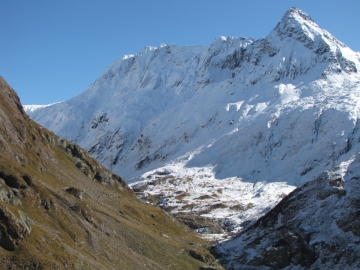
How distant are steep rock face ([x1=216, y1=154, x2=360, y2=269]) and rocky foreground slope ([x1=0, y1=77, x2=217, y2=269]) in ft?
40.9

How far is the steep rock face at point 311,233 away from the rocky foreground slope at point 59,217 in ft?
40.9

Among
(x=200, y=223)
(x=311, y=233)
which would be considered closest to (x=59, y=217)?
(x=311, y=233)

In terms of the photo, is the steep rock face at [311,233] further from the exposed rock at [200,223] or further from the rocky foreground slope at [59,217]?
the exposed rock at [200,223]

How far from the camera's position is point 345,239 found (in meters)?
92.8

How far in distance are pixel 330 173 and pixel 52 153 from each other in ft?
231

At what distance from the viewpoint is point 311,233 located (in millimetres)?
99000

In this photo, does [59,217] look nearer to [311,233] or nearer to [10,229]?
[10,229]

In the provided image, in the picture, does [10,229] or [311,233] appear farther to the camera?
[311,233]

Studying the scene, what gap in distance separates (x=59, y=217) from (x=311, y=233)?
2339 inches

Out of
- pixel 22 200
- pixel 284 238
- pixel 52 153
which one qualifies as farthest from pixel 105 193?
pixel 22 200

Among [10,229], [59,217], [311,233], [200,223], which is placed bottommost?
[200,223]

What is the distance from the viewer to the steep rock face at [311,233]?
92250 mm

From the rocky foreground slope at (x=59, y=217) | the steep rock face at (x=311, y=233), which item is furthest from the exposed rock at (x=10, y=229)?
the steep rock face at (x=311, y=233)

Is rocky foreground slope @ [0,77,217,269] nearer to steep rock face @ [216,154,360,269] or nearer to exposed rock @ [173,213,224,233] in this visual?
steep rock face @ [216,154,360,269]
